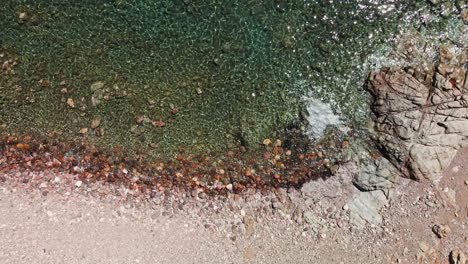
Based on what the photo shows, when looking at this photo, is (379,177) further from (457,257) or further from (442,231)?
(457,257)

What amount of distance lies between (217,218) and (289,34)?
3138 millimetres

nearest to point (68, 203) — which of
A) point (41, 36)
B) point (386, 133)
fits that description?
point (41, 36)

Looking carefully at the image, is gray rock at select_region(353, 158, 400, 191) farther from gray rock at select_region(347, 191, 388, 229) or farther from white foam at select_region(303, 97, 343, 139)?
white foam at select_region(303, 97, 343, 139)

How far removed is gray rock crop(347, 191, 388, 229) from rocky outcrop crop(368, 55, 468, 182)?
36cm

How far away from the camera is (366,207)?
6.00m

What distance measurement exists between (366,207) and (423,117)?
1.64m

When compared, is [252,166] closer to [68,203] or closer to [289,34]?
[289,34]

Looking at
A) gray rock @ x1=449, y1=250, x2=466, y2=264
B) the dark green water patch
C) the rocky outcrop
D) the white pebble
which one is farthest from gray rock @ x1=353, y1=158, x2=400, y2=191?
the white pebble

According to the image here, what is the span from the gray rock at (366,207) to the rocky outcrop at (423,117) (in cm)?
36

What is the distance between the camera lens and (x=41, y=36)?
241 inches

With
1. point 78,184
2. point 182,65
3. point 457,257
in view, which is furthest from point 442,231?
point 78,184

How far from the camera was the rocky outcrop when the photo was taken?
19.2ft

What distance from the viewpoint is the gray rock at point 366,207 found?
5.94 m

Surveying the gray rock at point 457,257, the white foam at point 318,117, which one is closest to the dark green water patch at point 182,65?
the white foam at point 318,117
